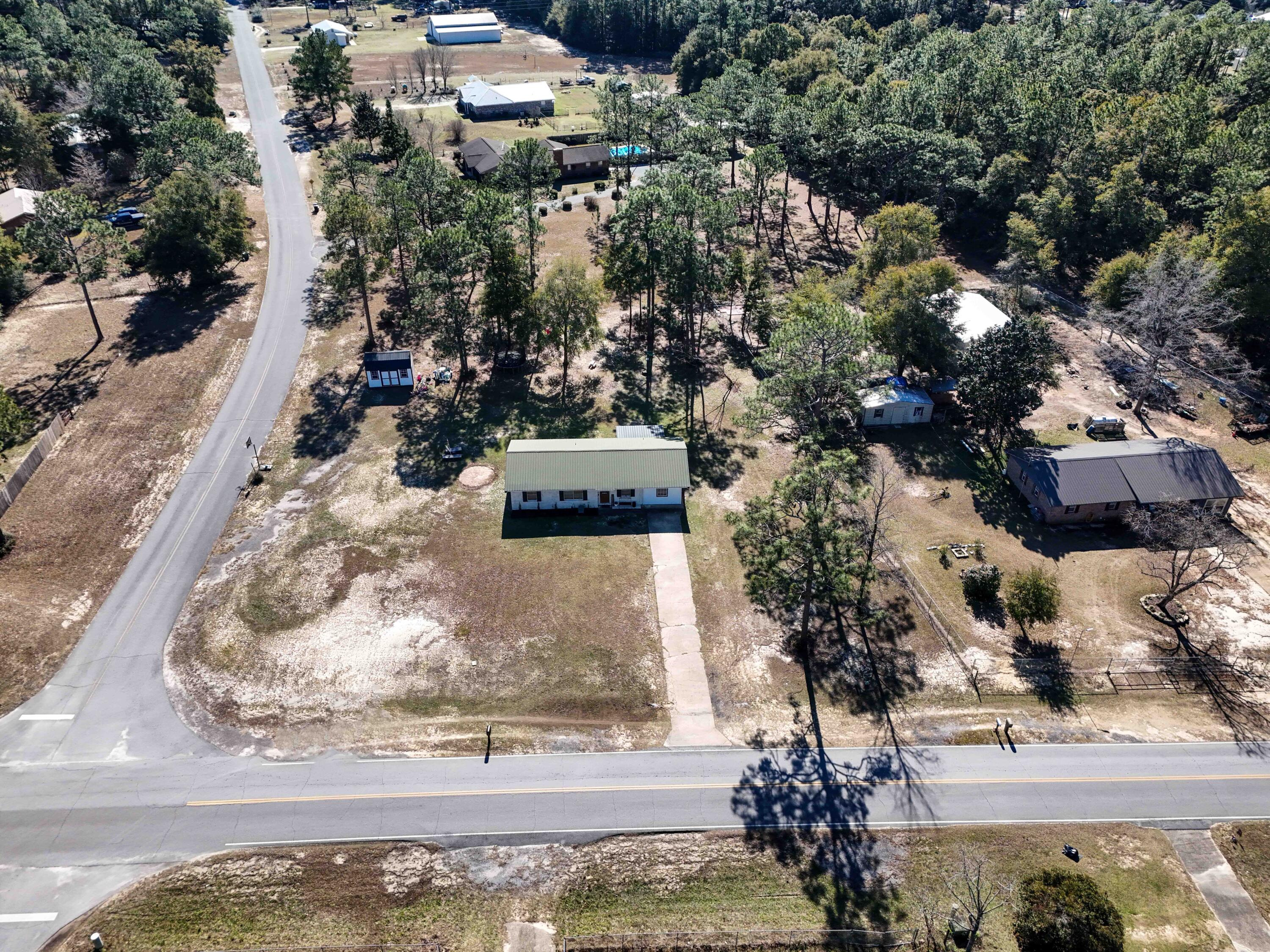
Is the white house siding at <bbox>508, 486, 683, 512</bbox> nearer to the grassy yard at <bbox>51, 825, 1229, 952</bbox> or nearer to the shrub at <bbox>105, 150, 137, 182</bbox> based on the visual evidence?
the grassy yard at <bbox>51, 825, 1229, 952</bbox>

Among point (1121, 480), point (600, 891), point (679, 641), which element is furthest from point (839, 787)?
point (1121, 480)

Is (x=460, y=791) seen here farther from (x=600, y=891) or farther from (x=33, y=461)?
(x=33, y=461)

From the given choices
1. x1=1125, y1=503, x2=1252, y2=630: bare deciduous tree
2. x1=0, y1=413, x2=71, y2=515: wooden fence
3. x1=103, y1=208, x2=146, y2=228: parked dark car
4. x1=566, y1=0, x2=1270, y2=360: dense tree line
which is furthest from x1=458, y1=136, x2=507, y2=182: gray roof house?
x1=1125, y1=503, x2=1252, y2=630: bare deciduous tree

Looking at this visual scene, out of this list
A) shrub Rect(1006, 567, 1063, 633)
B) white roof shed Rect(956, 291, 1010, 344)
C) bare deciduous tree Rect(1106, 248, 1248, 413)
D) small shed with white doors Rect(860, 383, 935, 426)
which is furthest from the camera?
white roof shed Rect(956, 291, 1010, 344)

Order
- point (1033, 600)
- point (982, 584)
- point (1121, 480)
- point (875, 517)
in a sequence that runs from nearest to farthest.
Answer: point (1033, 600)
point (982, 584)
point (875, 517)
point (1121, 480)

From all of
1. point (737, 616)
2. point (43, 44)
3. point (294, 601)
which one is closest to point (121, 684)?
point (294, 601)

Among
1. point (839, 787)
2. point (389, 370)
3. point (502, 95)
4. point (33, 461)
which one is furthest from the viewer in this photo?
point (502, 95)

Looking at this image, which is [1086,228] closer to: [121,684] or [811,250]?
[811,250]
